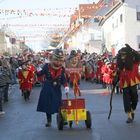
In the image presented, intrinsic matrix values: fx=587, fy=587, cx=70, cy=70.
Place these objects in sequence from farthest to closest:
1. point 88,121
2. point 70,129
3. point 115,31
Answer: point 115,31
point 70,129
point 88,121

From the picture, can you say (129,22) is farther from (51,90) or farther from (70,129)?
(70,129)

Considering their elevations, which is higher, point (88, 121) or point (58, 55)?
point (58, 55)

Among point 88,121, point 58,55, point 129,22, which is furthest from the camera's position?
point 129,22

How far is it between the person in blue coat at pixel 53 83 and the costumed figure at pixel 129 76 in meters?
1.46

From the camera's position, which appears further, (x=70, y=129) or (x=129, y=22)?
(x=129, y=22)

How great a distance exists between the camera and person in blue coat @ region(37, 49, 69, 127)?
12.8 meters

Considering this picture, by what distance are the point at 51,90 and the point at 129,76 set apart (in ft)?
6.15

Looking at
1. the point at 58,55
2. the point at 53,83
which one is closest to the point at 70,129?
the point at 53,83

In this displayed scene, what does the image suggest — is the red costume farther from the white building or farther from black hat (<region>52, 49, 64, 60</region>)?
the white building

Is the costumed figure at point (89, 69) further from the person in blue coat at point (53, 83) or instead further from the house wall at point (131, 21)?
the person in blue coat at point (53, 83)

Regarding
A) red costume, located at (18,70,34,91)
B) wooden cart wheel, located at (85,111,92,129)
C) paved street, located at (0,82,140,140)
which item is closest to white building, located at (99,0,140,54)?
red costume, located at (18,70,34,91)

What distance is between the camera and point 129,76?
1345 centimetres

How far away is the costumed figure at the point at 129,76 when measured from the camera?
13414 mm

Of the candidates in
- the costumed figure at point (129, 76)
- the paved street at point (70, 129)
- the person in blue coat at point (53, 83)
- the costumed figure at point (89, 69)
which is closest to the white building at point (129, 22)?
the costumed figure at point (89, 69)
